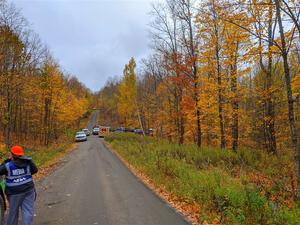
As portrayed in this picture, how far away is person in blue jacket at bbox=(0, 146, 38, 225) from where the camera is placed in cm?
516

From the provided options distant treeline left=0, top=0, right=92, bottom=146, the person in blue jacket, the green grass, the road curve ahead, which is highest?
distant treeline left=0, top=0, right=92, bottom=146

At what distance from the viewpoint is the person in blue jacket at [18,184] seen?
516cm

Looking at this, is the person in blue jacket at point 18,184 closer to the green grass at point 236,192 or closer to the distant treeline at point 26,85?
the green grass at point 236,192

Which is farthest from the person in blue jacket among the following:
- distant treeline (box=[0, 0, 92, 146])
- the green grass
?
distant treeline (box=[0, 0, 92, 146])

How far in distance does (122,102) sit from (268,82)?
39.5 metres

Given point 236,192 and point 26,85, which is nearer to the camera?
point 236,192

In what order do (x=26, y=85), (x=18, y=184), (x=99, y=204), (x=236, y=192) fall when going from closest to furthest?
(x=18, y=184), (x=236, y=192), (x=99, y=204), (x=26, y=85)

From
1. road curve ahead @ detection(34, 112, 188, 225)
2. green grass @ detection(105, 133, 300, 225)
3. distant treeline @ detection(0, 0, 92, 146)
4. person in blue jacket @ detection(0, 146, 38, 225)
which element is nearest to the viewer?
person in blue jacket @ detection(0, 146, 38, 225)

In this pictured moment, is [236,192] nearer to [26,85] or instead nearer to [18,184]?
[18,184]

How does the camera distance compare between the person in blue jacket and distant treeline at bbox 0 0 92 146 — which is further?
distant treeline at bbox 0 0 92 146

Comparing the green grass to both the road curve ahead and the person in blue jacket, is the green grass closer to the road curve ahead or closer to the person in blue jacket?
the road curve ahead

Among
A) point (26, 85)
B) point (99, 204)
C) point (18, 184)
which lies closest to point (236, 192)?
point (99, 204)

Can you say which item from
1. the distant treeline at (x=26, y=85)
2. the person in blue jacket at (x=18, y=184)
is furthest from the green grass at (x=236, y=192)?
the distant treeline at (x=26, y=85)

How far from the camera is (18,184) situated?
5.21 meters
